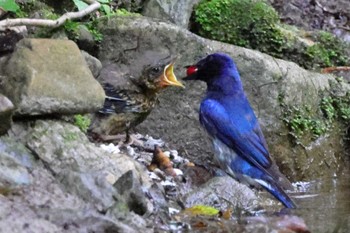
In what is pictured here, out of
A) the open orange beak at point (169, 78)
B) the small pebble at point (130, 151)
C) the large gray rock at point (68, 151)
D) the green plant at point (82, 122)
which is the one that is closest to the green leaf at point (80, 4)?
the open orange beak at point (169, 78)

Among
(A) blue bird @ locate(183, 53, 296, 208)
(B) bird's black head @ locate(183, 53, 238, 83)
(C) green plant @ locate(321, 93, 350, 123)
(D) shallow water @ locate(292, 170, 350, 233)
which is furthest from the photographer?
(C) green plant @ locate(321, 93, 350, 123)

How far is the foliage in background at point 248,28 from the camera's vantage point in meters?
7.76

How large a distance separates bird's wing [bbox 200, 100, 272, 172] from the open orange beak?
29cm

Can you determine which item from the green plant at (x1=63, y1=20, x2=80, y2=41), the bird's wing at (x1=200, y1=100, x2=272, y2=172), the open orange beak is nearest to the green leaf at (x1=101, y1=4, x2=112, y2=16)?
the green plant at (x1=63, y1=20, x2=80, y2=41)

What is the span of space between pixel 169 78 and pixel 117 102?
20.7 inches

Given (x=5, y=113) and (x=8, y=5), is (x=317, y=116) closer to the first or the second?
(x=8, y=5)

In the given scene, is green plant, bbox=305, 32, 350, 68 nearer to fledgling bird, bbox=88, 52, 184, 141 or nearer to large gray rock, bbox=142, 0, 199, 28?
large gray rock, bbox=142, 0, 199, 28

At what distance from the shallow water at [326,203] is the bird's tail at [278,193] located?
0.08 meters

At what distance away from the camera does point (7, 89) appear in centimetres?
473

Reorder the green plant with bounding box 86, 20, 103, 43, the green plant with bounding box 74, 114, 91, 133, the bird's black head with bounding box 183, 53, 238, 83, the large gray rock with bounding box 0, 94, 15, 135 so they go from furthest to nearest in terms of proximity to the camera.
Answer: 1. the green plant with bounding box 86, 20, 103, 43
2. the bird's black head with bounding box 183, 53, 238, 83
3. the green plant with bounding box 74, 114, 91, 133
4. the large gray rock with bounding box 0, 94, 15, 135

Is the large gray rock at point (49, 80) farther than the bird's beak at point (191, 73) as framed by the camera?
No

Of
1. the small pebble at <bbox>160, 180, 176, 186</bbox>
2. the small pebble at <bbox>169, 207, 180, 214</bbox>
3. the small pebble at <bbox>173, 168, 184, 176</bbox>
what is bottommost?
the small pebble at <bbox>173, 168, 184, 176</bbox>

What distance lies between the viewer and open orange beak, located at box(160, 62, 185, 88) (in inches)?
242

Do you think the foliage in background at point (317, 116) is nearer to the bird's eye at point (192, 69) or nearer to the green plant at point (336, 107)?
the green plant at point (336, 107)
